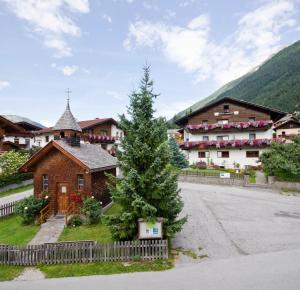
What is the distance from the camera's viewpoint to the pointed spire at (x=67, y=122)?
21.2 m

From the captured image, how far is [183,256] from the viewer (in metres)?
12.4

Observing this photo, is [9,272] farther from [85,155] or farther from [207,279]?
[85,155]

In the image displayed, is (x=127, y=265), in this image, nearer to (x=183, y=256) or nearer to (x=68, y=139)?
(x=183, y=256)

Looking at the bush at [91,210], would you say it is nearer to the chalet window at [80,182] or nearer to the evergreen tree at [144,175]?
the chalet window at [80,182]

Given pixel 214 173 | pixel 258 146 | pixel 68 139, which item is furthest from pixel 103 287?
pixel 258 146

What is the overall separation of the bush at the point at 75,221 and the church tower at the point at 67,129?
6.32m

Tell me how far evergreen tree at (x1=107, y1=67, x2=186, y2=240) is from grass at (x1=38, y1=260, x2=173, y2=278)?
1444mm

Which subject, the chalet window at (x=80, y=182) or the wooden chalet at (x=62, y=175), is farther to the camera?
the chalet window at (x=80, y=182)

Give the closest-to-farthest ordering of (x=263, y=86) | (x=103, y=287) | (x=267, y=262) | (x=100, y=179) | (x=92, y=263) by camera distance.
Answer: (x=103, y=287) → (x=267, y=262) → (x=92, y=263) → (x=100, y=179) → (x=263, y=86)

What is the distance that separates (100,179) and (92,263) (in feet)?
30.2

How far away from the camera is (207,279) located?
9.96 meters

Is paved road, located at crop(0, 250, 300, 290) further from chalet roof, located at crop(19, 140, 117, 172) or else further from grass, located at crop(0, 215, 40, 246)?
chalet roof, located at crop(19, 140, 117, 172)

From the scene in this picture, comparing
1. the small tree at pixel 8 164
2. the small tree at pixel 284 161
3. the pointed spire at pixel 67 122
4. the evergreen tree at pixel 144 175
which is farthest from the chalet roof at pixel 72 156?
the small tree at pixel 284 161

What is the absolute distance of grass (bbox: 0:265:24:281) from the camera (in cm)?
1104
